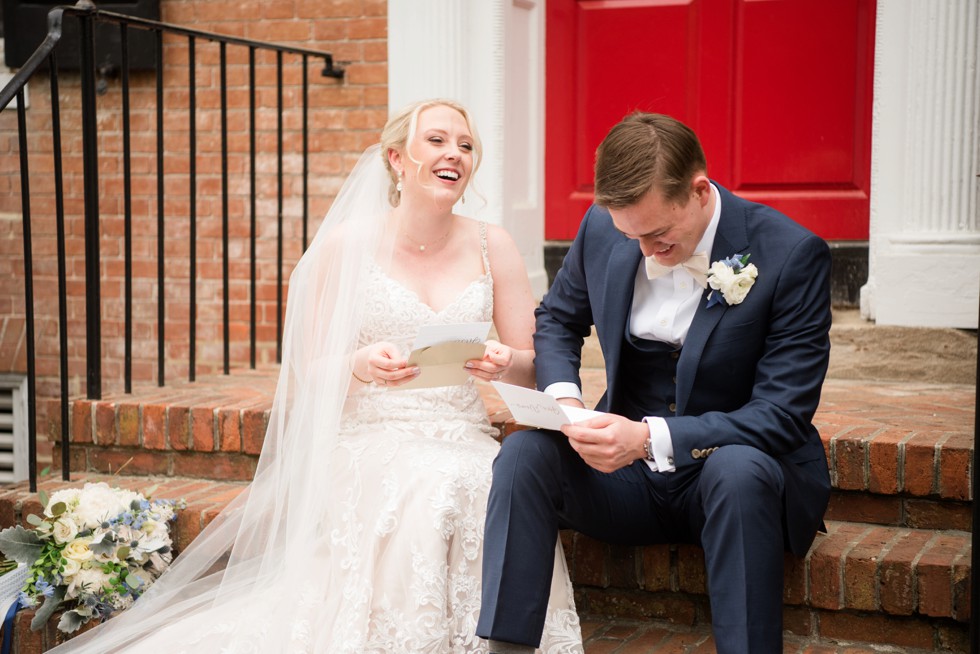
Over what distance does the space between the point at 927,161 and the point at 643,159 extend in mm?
1911

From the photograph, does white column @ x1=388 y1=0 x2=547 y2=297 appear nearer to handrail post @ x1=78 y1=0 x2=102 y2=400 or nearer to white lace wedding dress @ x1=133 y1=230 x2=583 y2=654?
handrail post @ x1=78 y1=0 x2=102 y2=400

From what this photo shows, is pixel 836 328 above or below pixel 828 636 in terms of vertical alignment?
above

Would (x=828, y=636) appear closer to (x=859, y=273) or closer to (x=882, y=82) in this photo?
(x=859, y=273)

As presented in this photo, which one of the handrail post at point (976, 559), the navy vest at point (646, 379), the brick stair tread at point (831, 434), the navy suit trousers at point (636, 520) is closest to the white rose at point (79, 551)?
the brick stair tread at point (831, 434)

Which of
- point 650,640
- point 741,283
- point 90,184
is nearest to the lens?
point 741,283

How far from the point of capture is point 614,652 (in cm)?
289

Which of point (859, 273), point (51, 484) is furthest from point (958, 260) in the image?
point (51, 484)

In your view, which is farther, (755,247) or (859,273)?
(859,273)

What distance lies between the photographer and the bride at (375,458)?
2791 mm

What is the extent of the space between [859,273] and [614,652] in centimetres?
210

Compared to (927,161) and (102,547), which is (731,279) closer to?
(927,161)

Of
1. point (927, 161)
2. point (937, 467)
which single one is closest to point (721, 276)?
point (937, 467)

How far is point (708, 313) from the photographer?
267 cm

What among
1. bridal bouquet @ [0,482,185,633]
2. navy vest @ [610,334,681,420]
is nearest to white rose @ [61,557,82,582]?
bridal bouquet @ [0,482,185,633]
